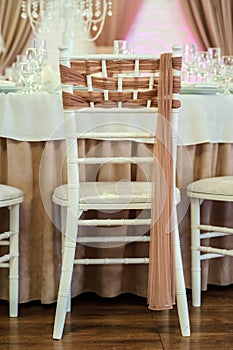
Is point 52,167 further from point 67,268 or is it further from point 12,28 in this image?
point 12,28

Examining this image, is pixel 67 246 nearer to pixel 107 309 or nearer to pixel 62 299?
pixel 62 299

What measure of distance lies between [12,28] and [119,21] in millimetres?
899


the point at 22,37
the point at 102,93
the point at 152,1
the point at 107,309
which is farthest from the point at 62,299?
the point at 152,1

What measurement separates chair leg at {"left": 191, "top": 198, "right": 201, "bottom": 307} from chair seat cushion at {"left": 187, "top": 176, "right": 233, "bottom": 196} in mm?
61

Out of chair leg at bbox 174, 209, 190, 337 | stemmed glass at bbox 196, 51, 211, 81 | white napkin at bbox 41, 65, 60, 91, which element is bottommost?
chair leg at bbox 174, 209, 190, 337

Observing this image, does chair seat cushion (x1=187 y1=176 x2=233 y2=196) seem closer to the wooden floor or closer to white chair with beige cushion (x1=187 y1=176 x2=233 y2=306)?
white chair with beige cushion (x1=187 y1=176 x2=233 y2=306)

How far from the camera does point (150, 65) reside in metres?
1.86

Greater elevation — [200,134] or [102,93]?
[102,93]

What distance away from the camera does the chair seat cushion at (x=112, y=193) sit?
2000mm

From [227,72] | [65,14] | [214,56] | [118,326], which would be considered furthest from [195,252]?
[65,14]

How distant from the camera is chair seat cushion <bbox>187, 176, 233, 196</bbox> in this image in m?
2.17

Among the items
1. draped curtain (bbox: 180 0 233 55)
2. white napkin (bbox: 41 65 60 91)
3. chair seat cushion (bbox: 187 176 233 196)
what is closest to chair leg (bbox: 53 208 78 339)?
chair seat cushion (bbox: 187 176 233 196)

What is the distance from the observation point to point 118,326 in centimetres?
210

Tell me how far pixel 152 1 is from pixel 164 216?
3.65 m
